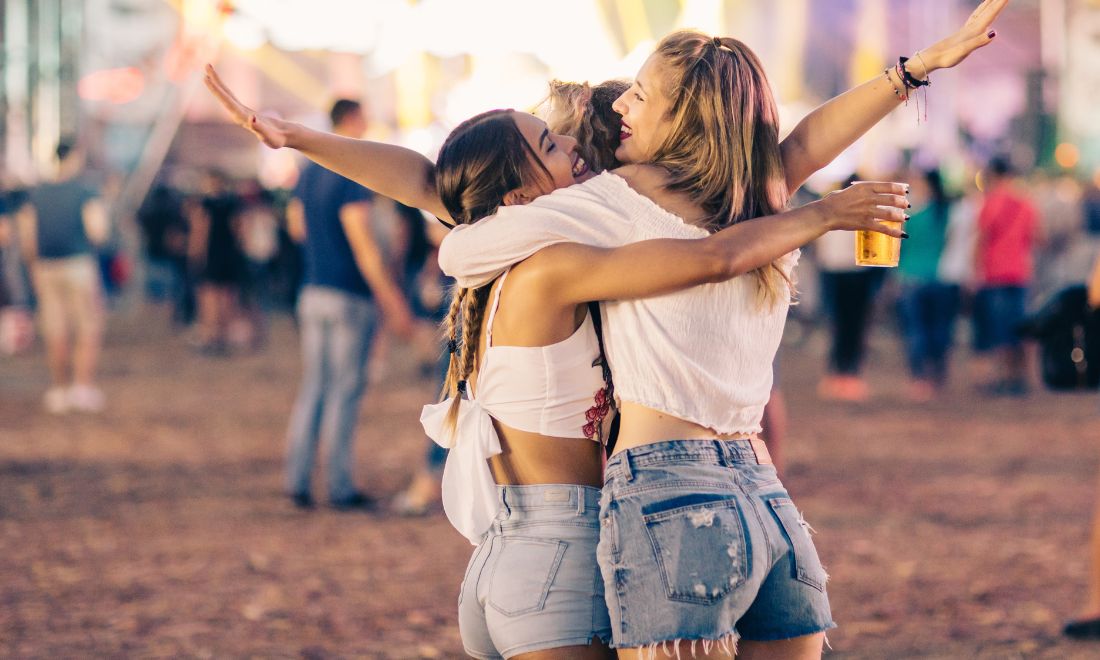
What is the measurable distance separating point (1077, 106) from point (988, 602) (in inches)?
892

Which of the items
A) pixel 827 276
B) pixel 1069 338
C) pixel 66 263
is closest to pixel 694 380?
pixel 1069 338

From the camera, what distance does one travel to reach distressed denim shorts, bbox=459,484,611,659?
243 centimetres

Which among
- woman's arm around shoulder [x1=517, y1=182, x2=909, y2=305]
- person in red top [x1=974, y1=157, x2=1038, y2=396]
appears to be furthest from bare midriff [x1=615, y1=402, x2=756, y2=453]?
person in red top [x1=974, y1=157, x2=1038, y2=396]

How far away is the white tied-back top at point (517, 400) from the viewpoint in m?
2.51

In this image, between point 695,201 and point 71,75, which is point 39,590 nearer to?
point 695,201

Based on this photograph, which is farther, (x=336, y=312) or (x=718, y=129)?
(x=336, y=312)

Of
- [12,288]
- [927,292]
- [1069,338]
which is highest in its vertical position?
[12,288]

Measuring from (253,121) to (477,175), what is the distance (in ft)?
1.81

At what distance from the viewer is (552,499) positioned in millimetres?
2512

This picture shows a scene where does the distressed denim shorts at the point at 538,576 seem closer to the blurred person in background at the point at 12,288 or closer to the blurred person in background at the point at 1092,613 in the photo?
the blurred person in background at the point at 1092,613

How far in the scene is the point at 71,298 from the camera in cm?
1154

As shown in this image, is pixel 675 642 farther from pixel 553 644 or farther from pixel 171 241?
pixel 171 241

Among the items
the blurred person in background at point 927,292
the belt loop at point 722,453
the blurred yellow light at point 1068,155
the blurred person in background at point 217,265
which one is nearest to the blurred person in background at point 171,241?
the blurred person in background at point 217,265

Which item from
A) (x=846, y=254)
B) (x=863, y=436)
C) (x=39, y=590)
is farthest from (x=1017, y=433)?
(x=39, y=590)
